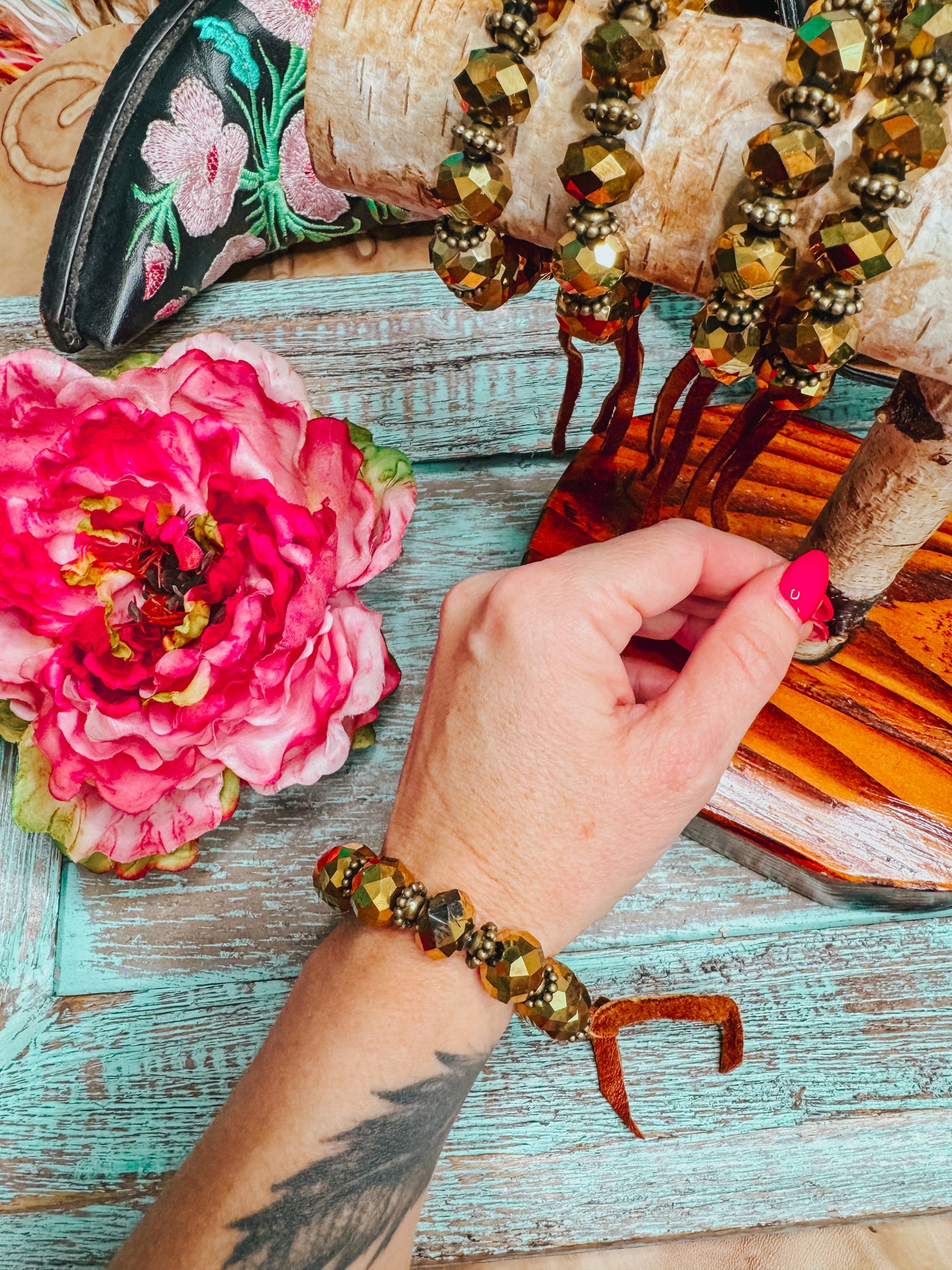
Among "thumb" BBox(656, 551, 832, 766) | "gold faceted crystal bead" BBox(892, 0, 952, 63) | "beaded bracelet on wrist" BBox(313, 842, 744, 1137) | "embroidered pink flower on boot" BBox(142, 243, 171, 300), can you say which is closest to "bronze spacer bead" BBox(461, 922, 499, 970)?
"beaded bracelet on wrist" BBox(313, 842, 744, 1137)

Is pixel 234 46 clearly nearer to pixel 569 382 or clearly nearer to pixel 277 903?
pixel 569 382

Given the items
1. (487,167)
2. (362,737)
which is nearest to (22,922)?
(362,737)

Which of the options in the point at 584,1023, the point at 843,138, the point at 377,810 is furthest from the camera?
the point at 377,810

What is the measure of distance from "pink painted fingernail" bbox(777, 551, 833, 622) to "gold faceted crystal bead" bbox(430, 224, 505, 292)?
0.17 meters

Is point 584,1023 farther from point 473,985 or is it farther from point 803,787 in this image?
point 803,787

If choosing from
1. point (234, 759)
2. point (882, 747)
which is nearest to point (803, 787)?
point (882, 747)

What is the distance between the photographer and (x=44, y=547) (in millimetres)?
386

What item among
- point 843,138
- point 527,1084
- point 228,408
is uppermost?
point 843,138

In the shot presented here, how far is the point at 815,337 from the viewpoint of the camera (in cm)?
27

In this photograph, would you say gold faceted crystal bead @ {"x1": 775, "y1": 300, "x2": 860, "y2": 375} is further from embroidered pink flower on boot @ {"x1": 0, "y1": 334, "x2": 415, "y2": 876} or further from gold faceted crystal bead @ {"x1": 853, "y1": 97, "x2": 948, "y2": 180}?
embroidered pink flower on boot @ {"x1": 0, "y1": 334, "x2": 415, "y2": 876}

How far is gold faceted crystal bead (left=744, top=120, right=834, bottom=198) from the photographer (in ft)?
0.81

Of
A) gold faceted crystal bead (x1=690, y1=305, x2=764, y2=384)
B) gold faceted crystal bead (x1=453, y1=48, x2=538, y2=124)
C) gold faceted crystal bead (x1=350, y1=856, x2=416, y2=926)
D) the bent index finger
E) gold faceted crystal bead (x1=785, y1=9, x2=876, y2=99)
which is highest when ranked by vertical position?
gold faceted crystal bead (x1=785, y1=9, x2=876, y2=99)

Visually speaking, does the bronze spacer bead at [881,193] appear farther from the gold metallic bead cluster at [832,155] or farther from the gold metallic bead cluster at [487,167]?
the gold metallic bead cluster at [487,167]

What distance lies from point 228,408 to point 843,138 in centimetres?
27
